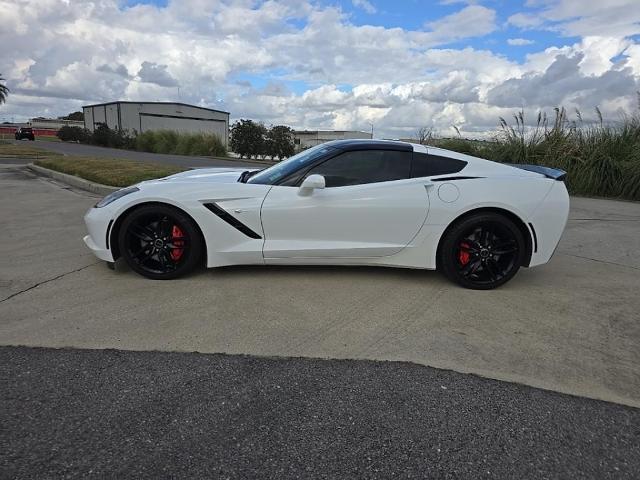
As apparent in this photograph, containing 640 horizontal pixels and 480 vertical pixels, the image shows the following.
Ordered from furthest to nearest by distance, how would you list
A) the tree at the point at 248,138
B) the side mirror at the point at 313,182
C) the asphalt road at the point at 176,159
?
the tree at the point at 248,138 → the asphalt road at the point at 176,159 → the side mirror at the point at 313,182

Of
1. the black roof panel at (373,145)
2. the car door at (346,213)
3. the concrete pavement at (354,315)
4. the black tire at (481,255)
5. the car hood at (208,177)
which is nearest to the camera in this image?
the concrete pavement at (354,315)

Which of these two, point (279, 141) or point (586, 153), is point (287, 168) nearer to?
point (586, 153)

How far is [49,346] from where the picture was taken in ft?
10.1

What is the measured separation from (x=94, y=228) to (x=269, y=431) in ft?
9.50

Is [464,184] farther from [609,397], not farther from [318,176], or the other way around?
[609,397]

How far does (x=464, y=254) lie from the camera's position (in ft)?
14.4

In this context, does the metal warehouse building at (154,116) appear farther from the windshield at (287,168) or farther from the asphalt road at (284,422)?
Result: the asphalt road at (284,422)

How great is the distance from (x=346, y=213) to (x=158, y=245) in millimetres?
1696

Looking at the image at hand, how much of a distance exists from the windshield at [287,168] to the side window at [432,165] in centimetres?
79

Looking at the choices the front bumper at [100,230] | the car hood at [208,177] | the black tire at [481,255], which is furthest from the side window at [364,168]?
the front bumper at [100,230]

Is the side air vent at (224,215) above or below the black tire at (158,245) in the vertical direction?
above

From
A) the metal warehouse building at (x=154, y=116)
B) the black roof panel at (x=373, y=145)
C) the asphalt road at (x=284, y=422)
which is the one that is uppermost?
the metal warehouse building at (x=154, y=116)

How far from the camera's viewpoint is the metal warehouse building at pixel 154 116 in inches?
2766

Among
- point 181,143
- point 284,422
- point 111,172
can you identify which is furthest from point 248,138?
point 284,422
